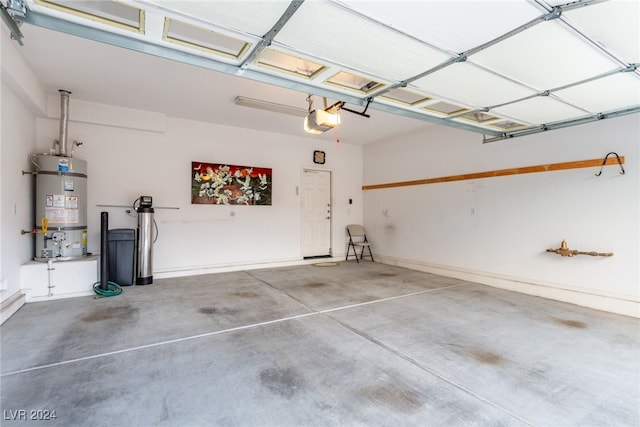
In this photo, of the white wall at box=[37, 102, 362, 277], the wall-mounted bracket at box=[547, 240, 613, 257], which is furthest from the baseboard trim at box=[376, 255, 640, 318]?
the white wall at box=[37, 102, 362, 277]

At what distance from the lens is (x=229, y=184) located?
6152mm

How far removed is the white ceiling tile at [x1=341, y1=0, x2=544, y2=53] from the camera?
5.90 ft

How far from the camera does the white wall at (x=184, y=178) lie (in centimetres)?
499

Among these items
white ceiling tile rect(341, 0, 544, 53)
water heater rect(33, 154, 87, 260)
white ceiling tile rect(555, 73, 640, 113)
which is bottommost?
water heater rect(33, 154, 87, 260)

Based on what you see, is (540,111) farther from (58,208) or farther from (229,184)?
(58,208)

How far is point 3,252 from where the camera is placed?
3.31 meters

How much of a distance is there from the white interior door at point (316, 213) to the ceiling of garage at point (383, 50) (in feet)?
11.1

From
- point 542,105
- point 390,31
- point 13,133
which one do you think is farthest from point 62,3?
point 542,105

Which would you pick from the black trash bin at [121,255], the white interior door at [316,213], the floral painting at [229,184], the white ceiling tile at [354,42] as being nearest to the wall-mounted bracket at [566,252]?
the white ceiling tile at [354,42]

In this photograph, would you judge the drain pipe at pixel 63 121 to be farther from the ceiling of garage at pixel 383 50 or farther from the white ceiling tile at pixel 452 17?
the white ceiling tile at pixel 452 17

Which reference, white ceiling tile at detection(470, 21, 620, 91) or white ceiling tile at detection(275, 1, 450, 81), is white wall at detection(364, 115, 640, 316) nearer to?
white ceiling tile at detection(470, 21, 620, 91)

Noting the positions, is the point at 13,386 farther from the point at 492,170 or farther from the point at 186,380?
the point at 492,170

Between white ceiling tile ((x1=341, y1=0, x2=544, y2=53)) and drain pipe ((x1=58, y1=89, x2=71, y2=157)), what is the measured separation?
4709mm

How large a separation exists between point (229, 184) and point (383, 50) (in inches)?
179
